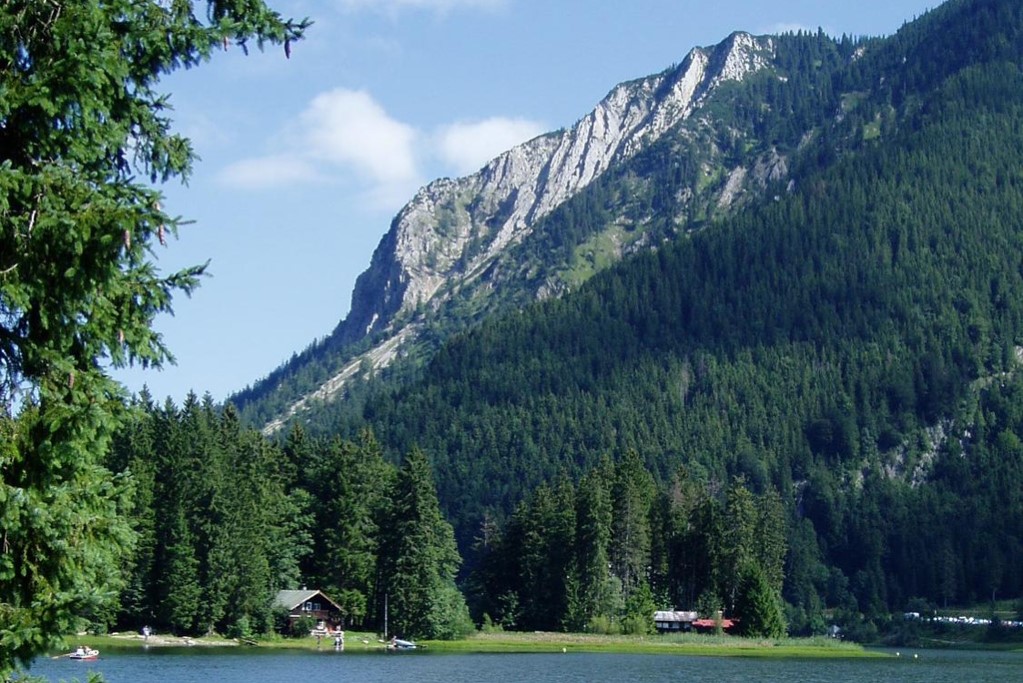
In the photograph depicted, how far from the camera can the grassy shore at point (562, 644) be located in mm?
111375

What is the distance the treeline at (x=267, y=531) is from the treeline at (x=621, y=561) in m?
10.00

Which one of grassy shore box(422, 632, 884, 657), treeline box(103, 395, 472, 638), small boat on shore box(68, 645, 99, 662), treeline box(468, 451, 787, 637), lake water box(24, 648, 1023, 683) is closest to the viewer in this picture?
lake water box(24, 648, 1023, 683)

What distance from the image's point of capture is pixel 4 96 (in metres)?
18.1

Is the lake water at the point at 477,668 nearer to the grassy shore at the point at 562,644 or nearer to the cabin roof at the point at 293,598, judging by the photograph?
the grassy shore at the point at 562,644

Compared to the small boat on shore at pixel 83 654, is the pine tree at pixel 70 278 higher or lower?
higher

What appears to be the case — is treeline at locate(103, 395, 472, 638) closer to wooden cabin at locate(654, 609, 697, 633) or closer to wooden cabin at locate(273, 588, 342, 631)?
wooden cabin at locate(273, 588, 342, 631)

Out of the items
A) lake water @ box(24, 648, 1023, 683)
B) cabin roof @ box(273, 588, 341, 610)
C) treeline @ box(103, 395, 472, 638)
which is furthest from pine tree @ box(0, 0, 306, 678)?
cabin roof @ box(273, 588, 341, 610)

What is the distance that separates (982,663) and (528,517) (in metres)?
50.3

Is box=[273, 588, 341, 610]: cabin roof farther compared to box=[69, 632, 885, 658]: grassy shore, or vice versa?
box=[273, 588, 341, 610]: cabin roof

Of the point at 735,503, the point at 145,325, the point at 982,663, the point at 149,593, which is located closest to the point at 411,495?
the point at 149,593

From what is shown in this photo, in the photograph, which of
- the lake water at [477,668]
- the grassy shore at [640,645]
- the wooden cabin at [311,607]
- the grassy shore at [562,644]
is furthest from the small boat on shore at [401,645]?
the wooden cabin at [311,607]

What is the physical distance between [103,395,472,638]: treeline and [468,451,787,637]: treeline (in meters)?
10.00

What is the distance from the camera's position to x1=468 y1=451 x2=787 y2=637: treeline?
5866 inches

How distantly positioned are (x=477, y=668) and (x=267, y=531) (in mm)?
37127
